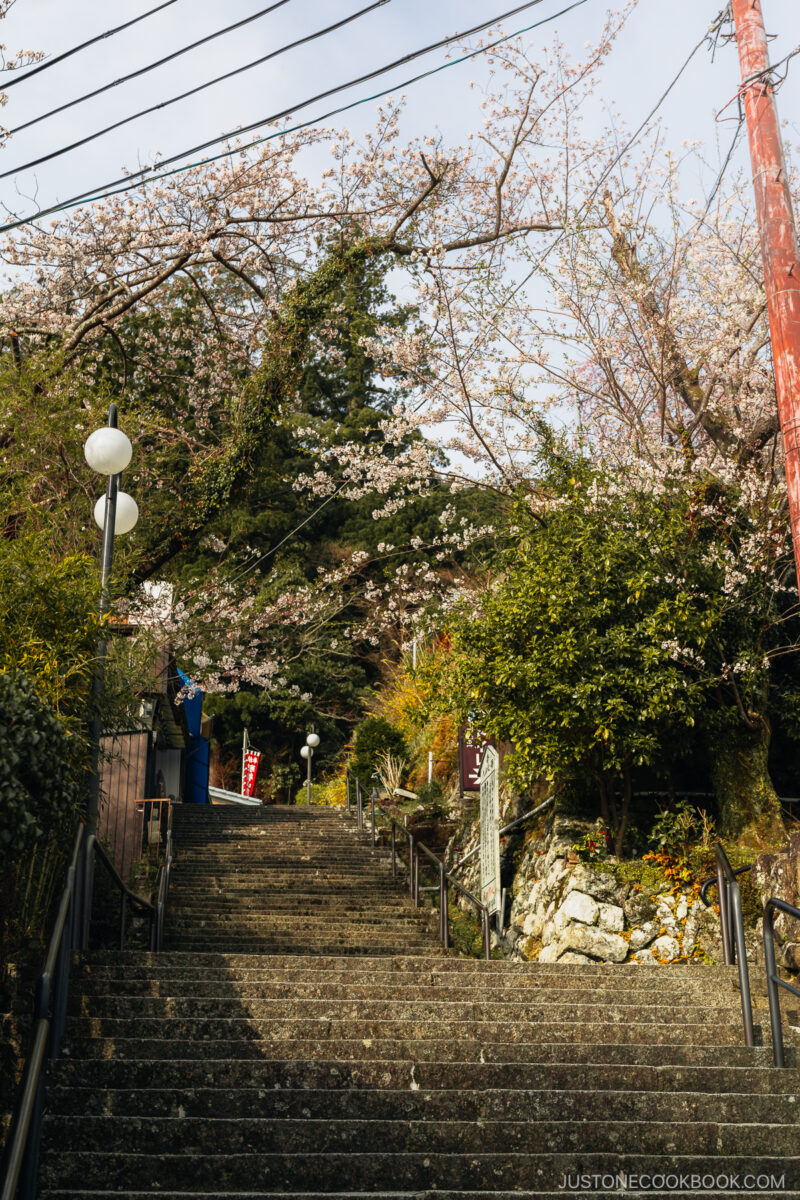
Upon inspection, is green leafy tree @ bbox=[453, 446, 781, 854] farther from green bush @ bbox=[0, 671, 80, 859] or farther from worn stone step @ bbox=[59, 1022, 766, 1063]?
green bush @ bbox=[0, 671, 80, 859]

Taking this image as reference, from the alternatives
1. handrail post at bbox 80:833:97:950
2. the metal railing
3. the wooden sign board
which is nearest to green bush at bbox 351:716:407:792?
the wooden sign board

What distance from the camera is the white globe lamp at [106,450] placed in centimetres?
718

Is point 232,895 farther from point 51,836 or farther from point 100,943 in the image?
point 51,836

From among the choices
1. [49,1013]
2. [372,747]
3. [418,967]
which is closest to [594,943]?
[418,967]

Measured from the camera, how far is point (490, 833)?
34.4 feet

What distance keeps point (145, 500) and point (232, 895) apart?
499cm

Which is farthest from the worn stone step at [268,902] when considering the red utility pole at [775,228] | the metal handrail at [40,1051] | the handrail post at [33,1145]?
the red utility pole at [775,228]

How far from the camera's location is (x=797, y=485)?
520 cm

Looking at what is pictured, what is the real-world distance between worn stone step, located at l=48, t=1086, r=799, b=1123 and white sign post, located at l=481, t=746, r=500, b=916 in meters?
5.01

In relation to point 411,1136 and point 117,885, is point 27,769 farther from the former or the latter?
point 117,885

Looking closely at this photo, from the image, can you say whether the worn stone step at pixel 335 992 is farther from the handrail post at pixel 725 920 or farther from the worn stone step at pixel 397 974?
the handrail post at pixel 725 920

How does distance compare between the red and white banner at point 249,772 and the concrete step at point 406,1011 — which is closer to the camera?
the concrete step at point 406,1011

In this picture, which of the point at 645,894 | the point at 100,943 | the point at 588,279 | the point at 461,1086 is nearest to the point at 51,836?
the point at 461,1086

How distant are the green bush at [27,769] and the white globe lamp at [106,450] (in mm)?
2514
